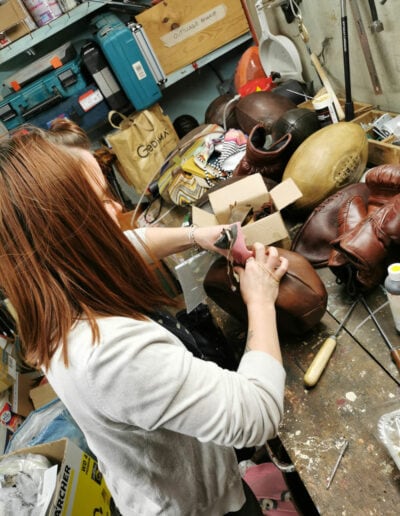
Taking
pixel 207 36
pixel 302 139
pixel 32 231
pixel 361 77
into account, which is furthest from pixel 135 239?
pixel 207 36

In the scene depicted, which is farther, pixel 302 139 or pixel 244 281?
pixel 302 139

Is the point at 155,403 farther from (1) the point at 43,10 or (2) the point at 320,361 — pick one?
(1) the point at 43,10

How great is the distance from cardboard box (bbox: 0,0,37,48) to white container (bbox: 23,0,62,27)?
5cm

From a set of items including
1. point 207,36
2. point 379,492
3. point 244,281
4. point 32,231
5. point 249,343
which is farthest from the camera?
point 207,36

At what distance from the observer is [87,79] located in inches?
117

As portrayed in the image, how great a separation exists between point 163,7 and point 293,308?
2.62 meters

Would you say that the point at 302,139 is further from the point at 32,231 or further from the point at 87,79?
the point at 87,79

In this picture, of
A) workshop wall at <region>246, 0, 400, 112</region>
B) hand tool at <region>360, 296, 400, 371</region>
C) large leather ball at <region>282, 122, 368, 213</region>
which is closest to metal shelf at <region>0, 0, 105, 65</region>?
workshop wall at <region>246, 0, 400, 112</region>

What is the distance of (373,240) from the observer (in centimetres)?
117

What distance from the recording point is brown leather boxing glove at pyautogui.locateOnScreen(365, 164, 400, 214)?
127cm

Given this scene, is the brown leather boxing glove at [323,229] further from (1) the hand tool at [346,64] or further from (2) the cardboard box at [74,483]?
(2) the cardboard box at [74,483]

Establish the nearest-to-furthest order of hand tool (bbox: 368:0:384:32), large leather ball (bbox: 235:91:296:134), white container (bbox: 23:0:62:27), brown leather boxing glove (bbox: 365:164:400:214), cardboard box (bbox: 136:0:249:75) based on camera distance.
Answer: brown leather boxing glove (bbox: 365:164:400:214)
hand tool (bbox: 368:0:384:32)
large leather ball (bbox: 235:91:296:134)
white container (bbox: 23:0:62:27)
cardboard box (bbox: 136:0:249:75)

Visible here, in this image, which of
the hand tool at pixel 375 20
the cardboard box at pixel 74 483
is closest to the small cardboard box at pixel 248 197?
the hand tool at pixel 375 20

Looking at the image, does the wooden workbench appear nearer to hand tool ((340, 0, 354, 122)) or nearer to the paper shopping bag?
hand tool ((340, 0, 354, 122))
